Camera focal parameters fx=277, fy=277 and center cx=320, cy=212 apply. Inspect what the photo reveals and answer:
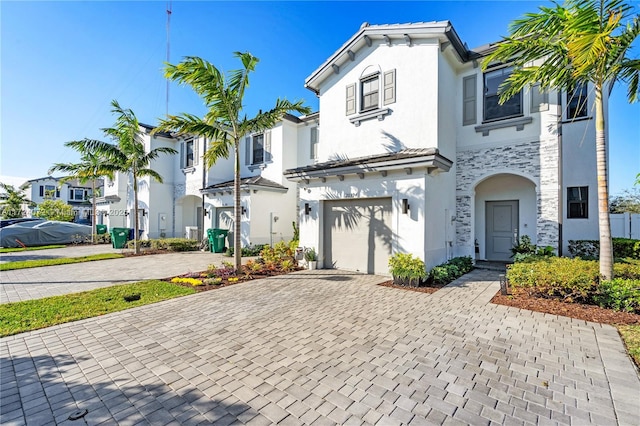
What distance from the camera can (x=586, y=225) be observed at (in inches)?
351

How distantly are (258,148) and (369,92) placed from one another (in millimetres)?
8643

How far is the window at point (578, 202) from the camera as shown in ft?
29.3

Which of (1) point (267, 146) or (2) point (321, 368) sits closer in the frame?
(2) point (321, 368)

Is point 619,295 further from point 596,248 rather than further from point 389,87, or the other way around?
point 389,87

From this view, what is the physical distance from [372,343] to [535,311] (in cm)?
388

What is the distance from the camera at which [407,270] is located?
762 cm

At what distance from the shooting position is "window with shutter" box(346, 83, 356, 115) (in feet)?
35.0

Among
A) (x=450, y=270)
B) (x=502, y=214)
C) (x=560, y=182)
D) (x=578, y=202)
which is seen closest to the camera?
(x=450, y=270)

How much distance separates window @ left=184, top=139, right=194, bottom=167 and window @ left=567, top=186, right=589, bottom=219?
20011 millimetres

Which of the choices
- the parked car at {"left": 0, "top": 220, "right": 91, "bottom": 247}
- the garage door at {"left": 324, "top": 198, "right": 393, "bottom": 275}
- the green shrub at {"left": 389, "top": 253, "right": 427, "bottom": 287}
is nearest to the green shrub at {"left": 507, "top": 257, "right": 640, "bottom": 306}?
the green shrub at {"left": 389, "top": 253, "right": 427, "bottom": 287}

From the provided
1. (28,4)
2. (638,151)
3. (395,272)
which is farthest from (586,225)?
(28,4)

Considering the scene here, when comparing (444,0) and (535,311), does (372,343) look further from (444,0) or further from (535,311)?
(444,0)

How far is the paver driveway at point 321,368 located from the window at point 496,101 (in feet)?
25.0

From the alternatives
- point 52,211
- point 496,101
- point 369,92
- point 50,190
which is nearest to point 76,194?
point 50,190
